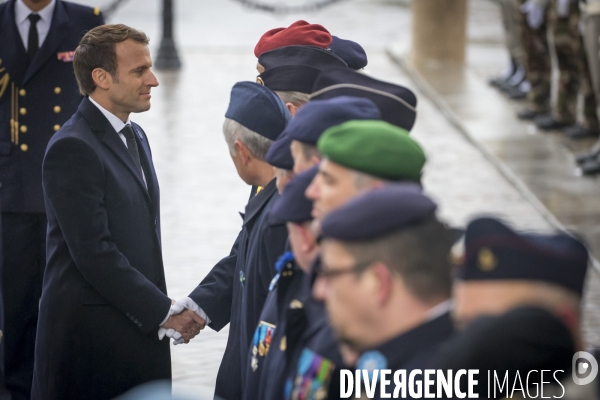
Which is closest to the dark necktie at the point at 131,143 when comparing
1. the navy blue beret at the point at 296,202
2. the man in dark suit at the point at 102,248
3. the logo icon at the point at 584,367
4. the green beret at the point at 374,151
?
the man in dark suit at the point at 102,248

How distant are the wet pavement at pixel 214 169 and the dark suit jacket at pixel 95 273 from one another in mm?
380

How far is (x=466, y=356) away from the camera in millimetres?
2043

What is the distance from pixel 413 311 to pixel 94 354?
226 cm

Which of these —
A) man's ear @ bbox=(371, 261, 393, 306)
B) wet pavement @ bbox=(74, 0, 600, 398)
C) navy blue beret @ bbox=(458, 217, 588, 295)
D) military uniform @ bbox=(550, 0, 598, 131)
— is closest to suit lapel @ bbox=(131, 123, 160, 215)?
wet pavement @ bbox=(74, 0, 600, 398)

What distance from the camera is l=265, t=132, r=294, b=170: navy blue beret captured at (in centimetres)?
349

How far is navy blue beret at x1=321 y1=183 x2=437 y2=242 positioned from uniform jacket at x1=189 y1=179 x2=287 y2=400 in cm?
116

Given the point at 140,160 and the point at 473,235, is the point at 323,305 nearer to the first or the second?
the point at 473,235

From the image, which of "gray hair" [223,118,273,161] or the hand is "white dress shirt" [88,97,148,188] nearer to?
"gray hair" [223,118,273,161]

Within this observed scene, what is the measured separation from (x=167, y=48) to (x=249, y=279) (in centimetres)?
1138

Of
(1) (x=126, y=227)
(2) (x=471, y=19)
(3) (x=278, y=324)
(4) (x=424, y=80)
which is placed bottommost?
(2) (x=471, y=19)

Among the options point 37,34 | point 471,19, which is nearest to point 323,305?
point 37,34

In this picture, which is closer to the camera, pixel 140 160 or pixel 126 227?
pixel 126 227

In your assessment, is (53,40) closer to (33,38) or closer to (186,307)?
(33,38)

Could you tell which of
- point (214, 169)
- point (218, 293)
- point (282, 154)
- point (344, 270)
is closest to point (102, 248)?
point (218, 293)
